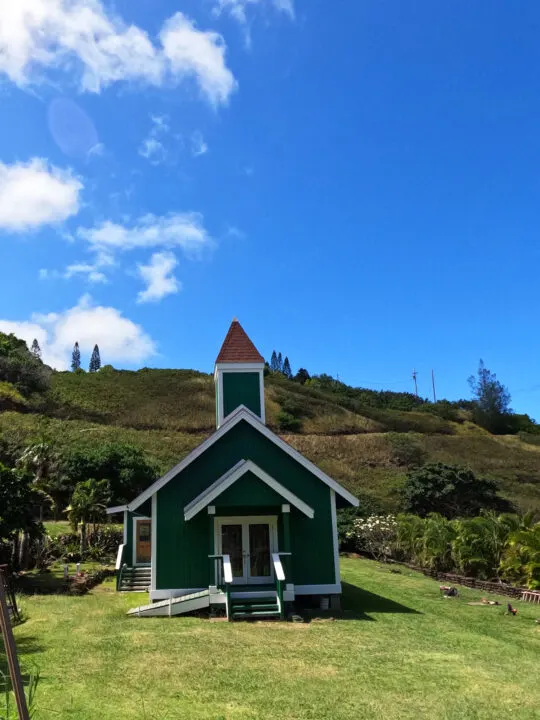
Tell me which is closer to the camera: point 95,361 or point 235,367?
point 235,367

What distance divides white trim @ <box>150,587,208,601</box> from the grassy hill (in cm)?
2456

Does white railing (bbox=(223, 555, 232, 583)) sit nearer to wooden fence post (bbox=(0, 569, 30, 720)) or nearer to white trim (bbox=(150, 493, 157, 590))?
white trim (bbox=(150, 493, 157, 590))

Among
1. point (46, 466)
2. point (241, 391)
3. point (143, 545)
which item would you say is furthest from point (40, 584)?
point (46, 466)

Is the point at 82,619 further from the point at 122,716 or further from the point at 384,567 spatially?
the point at 384,567

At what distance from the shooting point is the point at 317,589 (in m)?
15.1

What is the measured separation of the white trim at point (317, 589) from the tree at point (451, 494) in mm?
22866

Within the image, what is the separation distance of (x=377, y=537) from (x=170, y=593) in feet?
50.4

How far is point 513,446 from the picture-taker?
70.1 meters

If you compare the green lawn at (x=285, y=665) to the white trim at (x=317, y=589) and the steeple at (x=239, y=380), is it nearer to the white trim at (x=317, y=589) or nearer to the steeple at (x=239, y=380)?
the white trim at (x=317, y=589)

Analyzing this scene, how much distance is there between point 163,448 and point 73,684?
45519mm

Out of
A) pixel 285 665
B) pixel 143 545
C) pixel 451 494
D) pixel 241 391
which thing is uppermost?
pixel 241 391

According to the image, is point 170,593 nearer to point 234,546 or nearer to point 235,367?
point 234,546

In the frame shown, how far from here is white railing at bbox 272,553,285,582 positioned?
13.6 m

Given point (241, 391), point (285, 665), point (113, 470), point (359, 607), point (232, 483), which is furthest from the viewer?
point (113, 470)
